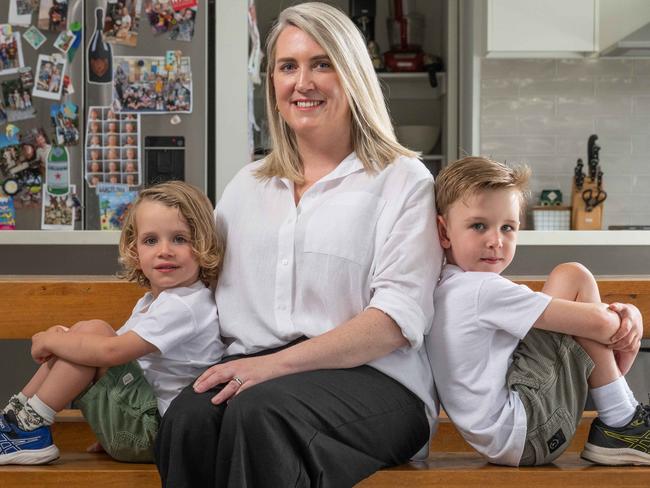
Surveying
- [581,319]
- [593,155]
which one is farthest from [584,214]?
[581,319]

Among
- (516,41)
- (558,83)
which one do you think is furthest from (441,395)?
(558,83)

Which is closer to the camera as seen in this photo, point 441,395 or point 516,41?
point 441,395

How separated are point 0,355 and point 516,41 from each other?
8.71 ft

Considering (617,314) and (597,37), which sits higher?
(597,37)

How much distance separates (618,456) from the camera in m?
1.75

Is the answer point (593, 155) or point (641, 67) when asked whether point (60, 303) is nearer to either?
point (593, 155)

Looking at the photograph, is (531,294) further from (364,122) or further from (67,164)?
(67,164)

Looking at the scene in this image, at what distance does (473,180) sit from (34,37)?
282 centimetres

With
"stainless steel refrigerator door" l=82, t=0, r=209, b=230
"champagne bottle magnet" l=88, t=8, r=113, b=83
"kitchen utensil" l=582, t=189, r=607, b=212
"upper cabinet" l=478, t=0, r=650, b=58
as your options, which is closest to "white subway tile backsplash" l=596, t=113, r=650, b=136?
"upper cabinet" l=478, t=0, r=650, b=58

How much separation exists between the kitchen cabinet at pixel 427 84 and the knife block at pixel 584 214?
888 mm

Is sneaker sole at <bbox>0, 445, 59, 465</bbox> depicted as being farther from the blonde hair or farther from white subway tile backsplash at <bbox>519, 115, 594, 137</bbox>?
white subway tile backsplash at <bbox>519, 115, 594, 137</bbox>

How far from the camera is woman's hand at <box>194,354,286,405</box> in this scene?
1.62 metres

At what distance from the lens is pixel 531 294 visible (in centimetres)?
169

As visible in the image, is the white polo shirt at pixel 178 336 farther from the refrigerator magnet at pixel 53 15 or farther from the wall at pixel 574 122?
the wall at pixel 574 122
